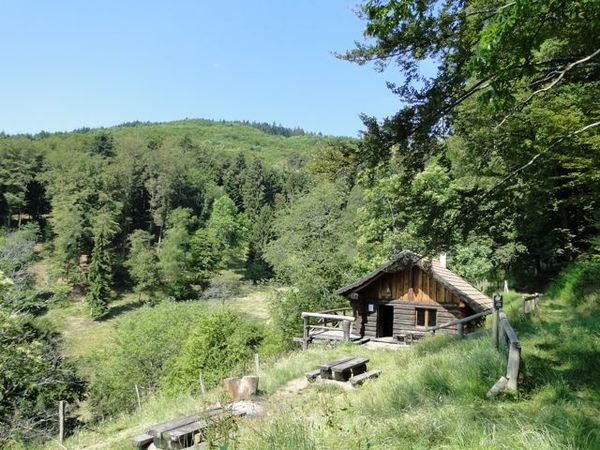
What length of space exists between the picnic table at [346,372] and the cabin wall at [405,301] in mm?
10207

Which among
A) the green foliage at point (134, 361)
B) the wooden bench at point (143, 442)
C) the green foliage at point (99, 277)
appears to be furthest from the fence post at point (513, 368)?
the green foliage at point (99, 277)

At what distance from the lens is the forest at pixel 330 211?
7051mm

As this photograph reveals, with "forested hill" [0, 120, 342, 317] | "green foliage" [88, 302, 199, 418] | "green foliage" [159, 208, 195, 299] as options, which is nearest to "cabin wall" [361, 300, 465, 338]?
"green foliage" [88, 302, 199, 418]

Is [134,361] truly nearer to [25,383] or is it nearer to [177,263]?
[25,383]

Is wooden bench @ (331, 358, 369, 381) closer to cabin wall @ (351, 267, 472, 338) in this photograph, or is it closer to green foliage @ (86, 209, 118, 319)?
cabin wall @ (351, 267, 472, 338)

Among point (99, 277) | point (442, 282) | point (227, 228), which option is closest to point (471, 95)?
point (442, 282)

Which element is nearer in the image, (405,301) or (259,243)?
(405,301)

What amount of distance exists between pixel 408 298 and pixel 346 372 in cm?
1155

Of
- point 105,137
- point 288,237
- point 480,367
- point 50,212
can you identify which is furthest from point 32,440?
point 105,137

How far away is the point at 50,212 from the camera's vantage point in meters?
78.6

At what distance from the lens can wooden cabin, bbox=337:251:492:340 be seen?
20.4 metres

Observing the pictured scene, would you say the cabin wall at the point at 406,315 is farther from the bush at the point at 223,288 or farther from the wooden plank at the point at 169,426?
the bush at the point at 223,288

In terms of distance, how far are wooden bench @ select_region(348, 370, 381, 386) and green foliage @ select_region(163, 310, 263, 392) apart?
15.9m

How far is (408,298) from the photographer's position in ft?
71.3
